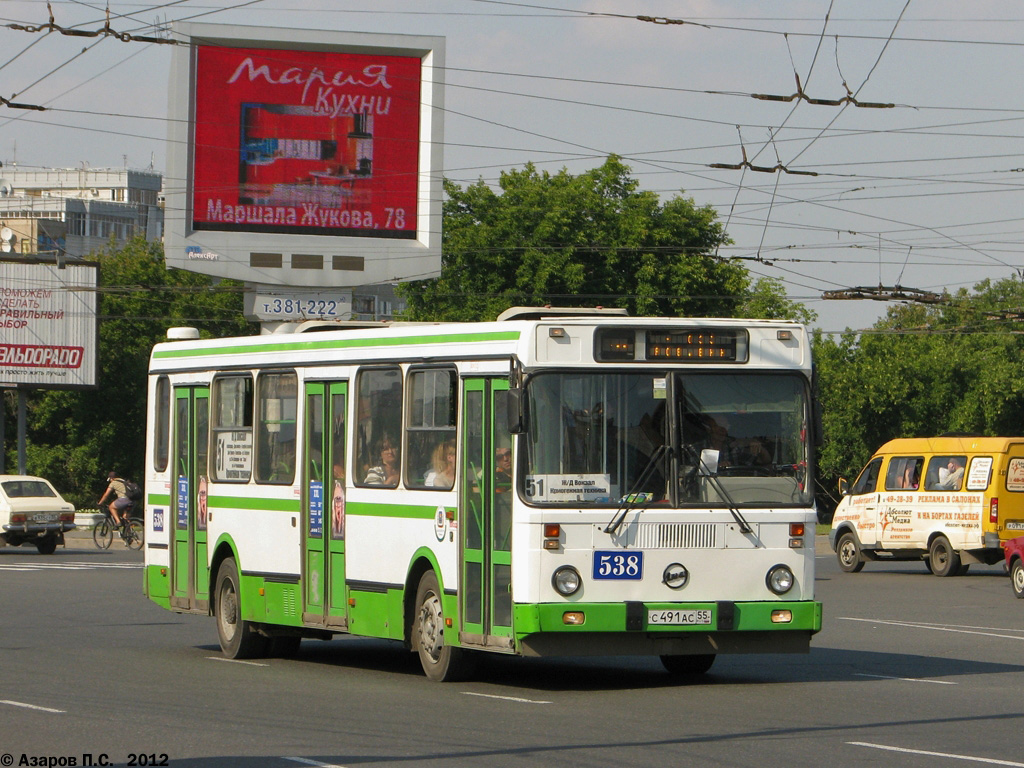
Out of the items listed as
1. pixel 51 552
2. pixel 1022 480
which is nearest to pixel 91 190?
pixel 51 552

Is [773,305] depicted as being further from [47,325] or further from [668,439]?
[668,439]

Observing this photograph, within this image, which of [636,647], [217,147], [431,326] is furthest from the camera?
[217,147]

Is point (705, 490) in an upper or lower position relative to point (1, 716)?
upper

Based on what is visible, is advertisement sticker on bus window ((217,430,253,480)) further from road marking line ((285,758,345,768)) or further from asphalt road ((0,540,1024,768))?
road marking line ((285,758,345,768))

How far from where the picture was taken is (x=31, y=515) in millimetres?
37594

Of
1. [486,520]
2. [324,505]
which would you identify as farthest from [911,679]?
[324,505]

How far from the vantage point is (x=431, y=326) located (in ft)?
46.2

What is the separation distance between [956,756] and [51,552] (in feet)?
102

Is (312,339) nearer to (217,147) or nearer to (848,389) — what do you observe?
(217,147)

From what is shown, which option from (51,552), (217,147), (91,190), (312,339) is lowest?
(51,552)

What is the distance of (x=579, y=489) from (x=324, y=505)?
123 inches

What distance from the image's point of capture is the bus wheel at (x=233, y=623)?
16.0m

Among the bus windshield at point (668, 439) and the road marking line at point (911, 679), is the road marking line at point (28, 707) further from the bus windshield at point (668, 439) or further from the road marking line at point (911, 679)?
the road marking line at point (911, 679)

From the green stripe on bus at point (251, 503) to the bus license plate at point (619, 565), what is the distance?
3.61 m
